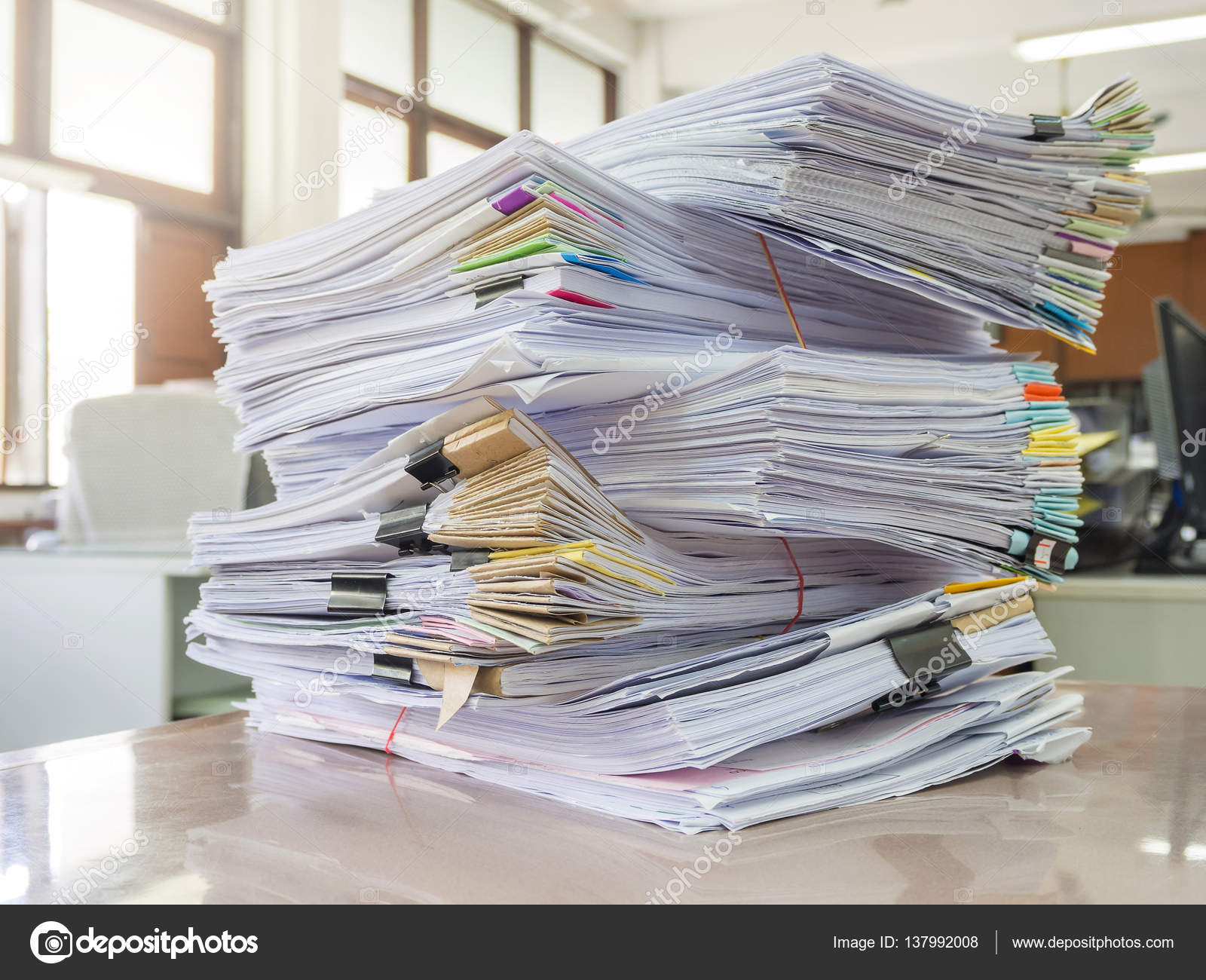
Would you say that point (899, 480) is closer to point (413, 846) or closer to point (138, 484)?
point (413, 846)

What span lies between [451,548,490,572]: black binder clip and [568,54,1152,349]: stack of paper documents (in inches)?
9.2

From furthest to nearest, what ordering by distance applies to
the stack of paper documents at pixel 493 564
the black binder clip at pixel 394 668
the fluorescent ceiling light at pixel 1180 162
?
the fluorescent ceiling light at pixel 1180 162 < the black binder clip at pixel 394 668 < the stack of paper documents at pixel 493 564

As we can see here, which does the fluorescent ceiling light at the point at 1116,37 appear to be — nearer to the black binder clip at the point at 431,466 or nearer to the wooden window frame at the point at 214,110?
the wooden window frame at the point at 214,110

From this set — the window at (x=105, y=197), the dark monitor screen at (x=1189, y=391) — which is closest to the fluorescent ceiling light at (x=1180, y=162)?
the dark monitor screen at (x=1189, y=391)

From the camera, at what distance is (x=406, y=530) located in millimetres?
575

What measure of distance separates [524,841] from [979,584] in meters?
0.33

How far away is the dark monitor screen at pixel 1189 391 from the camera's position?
2.32 metres

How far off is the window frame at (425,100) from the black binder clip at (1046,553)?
5.99 m

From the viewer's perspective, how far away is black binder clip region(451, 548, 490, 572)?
1.77 ft

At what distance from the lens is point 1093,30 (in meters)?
5.21

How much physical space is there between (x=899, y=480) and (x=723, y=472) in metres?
0.12

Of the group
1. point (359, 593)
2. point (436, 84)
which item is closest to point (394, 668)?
point (359, 593)
